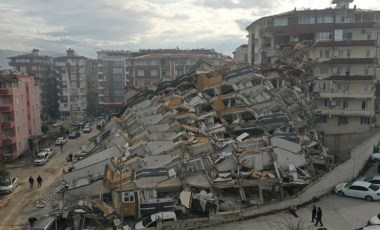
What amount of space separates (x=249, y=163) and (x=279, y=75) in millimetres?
18691

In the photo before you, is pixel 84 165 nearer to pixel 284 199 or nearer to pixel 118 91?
pixel 284 199

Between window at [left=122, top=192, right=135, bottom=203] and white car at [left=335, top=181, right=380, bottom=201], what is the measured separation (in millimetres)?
13106

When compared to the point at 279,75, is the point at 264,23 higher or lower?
higher

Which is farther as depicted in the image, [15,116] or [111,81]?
[111,81]

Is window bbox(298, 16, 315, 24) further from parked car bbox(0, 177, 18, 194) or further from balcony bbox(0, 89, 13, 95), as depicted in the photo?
parked car bbox(0, 177, 18, 194)

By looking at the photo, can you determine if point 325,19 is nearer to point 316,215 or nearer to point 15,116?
point 316,215

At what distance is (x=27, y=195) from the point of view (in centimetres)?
2772

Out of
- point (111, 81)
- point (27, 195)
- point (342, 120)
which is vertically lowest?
point (27, 195)

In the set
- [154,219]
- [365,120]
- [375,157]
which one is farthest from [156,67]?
[154,219]

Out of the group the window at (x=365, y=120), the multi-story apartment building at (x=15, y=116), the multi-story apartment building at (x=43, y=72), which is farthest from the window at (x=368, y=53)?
the multi-story apartment building at (x=43, y=72)

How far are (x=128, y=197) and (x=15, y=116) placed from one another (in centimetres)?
2462

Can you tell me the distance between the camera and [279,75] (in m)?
40.7

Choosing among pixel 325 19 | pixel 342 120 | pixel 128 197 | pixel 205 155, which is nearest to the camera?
pixel 128 197

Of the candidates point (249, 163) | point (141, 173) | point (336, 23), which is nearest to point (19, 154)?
point (141, 173)
